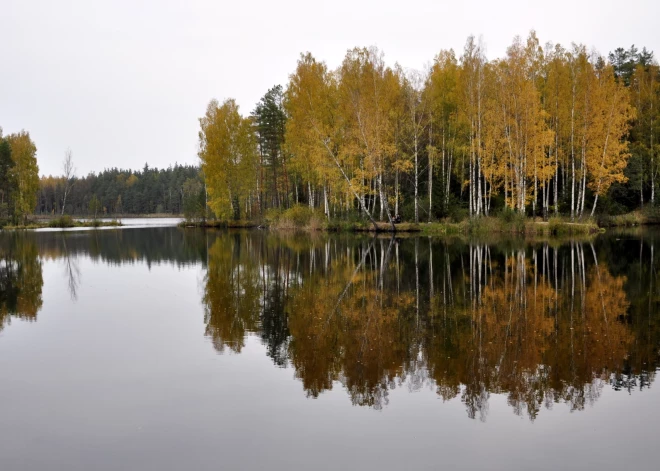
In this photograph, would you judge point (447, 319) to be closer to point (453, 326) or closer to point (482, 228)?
point (453, 326)

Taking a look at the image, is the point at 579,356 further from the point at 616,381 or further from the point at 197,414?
the point at 197,414

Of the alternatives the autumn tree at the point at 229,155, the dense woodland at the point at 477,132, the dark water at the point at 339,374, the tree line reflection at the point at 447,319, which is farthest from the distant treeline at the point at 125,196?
the dark water at the point at 339,374

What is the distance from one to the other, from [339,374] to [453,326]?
3.61m

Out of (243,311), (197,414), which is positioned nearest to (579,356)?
(197,414)

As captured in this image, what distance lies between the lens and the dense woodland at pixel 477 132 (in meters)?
37.1

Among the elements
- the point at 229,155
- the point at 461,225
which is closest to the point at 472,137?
the point at 461,225

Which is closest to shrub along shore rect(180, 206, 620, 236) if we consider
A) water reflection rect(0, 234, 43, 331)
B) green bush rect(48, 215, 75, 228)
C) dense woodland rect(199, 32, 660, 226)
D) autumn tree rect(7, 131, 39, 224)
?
dense woodland rect(199, 32, 660, 226)

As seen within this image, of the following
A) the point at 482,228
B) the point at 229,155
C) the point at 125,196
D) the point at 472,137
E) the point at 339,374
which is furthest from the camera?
the point at 125,196

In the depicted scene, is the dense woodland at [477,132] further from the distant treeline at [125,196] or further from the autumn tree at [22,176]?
the distant treeline at [125,196]

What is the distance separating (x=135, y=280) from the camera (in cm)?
2031

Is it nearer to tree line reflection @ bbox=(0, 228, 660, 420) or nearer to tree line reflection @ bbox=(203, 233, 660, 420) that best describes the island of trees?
tree line reflection @ bbox=(0, 228, 660, 420)

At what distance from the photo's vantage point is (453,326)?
10789 millimetres

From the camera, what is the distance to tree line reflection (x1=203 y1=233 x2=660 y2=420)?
768 cm

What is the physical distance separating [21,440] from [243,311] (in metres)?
7.26
